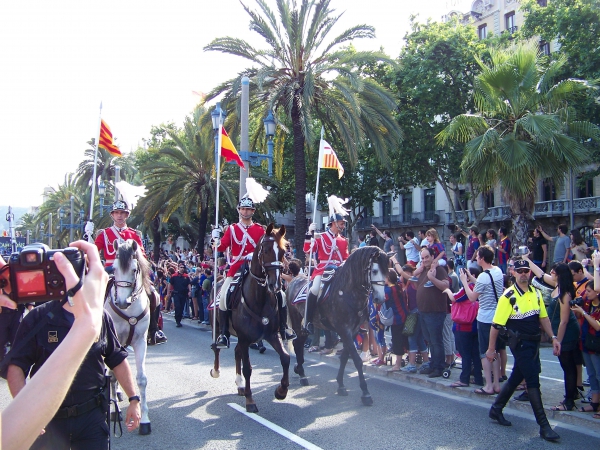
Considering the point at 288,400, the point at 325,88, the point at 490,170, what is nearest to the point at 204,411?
the point at 288,400

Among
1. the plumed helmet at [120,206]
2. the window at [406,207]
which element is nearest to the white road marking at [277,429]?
the plumed helmet at [120,206]

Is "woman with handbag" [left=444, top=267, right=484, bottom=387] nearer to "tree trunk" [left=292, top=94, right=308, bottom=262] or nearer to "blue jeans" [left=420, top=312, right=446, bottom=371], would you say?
"blue jeans" [left=420, top=312, right=446, bottom=371]

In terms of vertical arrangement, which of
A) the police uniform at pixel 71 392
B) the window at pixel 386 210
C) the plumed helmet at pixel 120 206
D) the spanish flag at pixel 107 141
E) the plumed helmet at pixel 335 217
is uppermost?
the window at pixel 386 210

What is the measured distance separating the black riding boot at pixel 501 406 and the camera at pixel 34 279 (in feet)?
19.9

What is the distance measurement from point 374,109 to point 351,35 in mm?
2493

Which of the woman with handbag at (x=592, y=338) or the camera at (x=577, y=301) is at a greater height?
the camera at (x=577, y=301)

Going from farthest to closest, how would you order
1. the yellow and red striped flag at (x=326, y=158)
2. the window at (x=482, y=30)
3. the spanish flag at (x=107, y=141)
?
the window at (x=482, y=30), the yellow and red striped flag at (x=326, y=158), the spanish flag at (x=107, y=141)

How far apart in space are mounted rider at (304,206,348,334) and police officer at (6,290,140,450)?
6609mm

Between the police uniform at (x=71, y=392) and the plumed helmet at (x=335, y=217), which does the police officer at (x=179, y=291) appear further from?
the police uniform at (x=71, y=392)

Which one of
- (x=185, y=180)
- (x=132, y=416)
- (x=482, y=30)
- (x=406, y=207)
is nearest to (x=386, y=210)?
(x=406, y=207)

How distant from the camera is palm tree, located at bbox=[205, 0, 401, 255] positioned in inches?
698

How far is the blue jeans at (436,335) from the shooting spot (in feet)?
32.2

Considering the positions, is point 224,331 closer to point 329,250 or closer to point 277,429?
point 277,429

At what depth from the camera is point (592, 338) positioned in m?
7.25
